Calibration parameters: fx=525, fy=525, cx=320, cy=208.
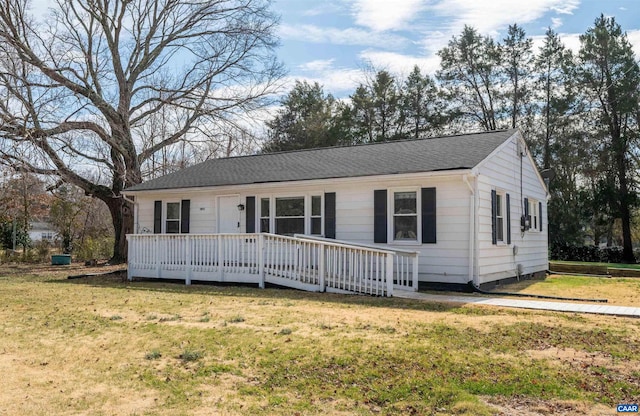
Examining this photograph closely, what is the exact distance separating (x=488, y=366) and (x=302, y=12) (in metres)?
13.3

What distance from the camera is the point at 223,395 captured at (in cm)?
445

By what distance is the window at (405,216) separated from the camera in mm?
12172

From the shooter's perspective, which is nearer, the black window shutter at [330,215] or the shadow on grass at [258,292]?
the shadow on grass at [258,292]

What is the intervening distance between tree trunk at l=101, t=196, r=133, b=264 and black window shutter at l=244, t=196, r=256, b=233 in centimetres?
861

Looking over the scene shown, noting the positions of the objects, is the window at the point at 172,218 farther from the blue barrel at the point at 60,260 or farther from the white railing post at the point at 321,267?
the blue barrel at the point at 60,260

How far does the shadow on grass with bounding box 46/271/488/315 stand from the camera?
8898 millimetres

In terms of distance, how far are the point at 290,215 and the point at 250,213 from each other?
1.24 m

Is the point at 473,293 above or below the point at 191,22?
below

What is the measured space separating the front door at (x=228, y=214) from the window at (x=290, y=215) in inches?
52.6

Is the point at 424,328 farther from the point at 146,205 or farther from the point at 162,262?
the point at 146,205

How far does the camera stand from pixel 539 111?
34219 mm

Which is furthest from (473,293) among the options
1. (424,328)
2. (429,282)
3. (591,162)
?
(591,162)

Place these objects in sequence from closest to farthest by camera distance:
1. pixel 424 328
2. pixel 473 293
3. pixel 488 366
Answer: pixel 488 366 < pixel 424 328 < pixel 473 293

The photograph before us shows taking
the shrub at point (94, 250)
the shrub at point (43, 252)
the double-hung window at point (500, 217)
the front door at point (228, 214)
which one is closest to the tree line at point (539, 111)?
the shrub at point (94, 250)
